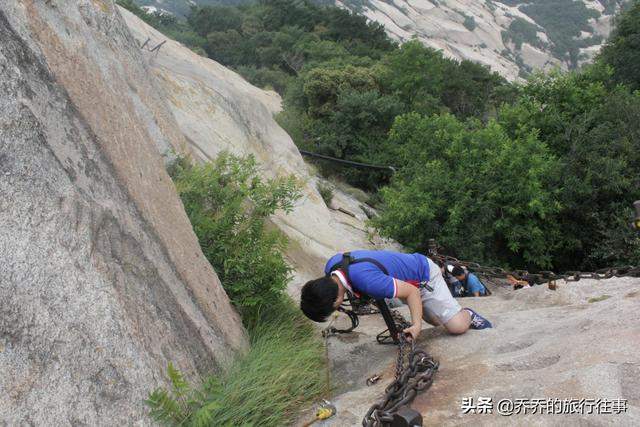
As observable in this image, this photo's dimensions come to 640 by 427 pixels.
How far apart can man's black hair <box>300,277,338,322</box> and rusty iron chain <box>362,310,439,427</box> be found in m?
0.58

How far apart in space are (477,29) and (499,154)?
126m

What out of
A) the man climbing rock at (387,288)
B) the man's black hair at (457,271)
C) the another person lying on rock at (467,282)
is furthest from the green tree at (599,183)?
the man climbing rock at (387,288)

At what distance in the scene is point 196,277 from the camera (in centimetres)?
414

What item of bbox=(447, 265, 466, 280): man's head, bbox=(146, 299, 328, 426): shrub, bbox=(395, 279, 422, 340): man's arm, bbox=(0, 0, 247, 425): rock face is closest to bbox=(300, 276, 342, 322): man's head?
bbox=(146, 299, 328, 426): shrub

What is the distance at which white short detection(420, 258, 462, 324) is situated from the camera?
469 centimetres

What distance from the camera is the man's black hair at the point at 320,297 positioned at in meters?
4.11

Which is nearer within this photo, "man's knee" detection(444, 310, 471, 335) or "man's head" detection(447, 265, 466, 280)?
"man's knee" detection(444, 310, 471, 335)

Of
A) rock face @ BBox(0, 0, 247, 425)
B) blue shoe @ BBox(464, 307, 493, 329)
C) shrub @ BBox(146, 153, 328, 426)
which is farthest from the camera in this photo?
blue shoe @ BBox(464, 307, 493, 329)

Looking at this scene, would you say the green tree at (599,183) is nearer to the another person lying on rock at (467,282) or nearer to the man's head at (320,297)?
the another person lying on rock at (467,282)

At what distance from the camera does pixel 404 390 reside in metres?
3.30

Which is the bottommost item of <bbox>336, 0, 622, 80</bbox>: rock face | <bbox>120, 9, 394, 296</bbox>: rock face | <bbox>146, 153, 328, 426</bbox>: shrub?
<bbox>120, 9, 394, 296</bbox>: rock face

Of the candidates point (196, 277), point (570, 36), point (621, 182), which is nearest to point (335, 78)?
point (621, 182)

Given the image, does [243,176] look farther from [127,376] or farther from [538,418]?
[538,418]

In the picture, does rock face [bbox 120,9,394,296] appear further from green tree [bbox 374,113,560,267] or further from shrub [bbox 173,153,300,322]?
shrub [bbox 173,153,300,322]
